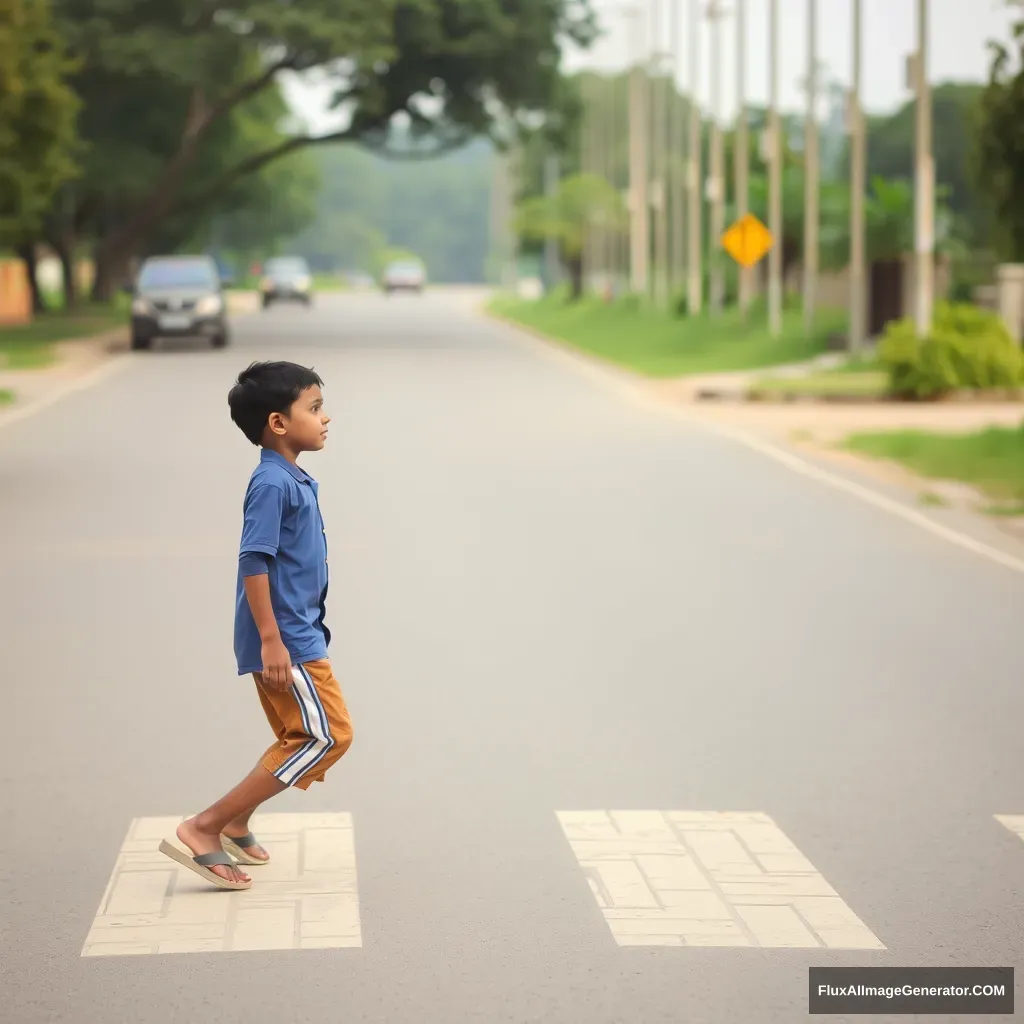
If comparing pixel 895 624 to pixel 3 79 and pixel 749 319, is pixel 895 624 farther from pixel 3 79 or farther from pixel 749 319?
pixel 749 319

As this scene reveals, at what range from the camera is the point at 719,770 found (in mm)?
8156

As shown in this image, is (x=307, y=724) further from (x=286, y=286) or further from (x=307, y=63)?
(x=286, y=286)

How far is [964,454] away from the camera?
70.0ft

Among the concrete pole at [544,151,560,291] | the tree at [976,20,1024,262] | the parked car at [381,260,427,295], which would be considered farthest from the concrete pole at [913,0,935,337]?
the parked car at [381,260,427,295]

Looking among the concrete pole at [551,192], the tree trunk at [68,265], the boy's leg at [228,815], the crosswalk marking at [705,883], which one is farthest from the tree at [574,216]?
the boy's leg at [228,815]

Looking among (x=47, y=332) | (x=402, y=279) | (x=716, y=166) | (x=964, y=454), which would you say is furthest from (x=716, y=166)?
(x=402, y=279)

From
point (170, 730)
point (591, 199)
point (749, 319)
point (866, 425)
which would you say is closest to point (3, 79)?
point (866, 425)

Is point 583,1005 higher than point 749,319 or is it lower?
higher

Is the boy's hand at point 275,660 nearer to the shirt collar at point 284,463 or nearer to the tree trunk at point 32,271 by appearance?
the shirt collar at point 284,463

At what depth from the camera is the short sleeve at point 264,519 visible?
20.2ft

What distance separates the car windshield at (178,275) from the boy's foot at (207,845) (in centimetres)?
4015

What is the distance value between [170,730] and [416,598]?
3576mm

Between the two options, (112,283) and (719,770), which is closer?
(719,770)

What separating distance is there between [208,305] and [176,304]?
2.12ft
